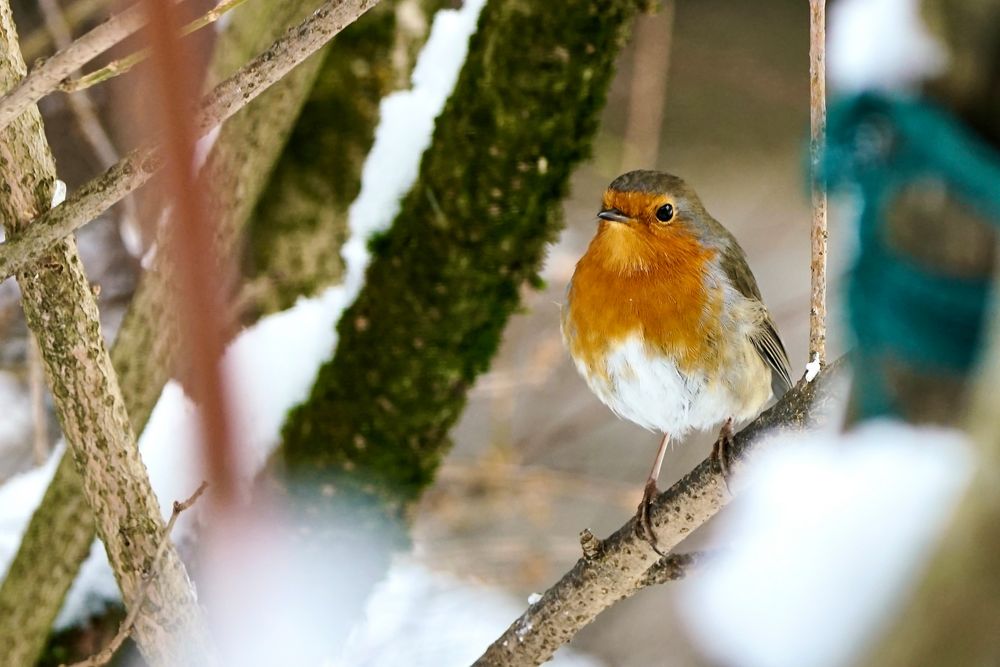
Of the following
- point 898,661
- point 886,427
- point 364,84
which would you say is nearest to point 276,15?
point 364,84

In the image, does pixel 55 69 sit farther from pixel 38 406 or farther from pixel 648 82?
pixel 648 82

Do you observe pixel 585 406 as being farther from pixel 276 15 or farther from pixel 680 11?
pixel 276 15

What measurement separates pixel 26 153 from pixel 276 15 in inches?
51.5

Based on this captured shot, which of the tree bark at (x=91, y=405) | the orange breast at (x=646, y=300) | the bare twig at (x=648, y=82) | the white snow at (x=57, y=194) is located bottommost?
the tree bark at (x=91, y=405)

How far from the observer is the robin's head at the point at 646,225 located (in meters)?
2.64

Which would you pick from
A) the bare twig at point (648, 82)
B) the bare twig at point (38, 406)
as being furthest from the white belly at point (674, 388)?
the bare twig at point (648, 82)

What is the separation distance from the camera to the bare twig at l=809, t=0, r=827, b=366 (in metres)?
1.67

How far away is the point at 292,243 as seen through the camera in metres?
3.39

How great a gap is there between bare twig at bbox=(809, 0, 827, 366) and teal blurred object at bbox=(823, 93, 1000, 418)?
0.27ft

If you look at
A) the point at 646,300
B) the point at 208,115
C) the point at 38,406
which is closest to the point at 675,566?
the point at 646,300

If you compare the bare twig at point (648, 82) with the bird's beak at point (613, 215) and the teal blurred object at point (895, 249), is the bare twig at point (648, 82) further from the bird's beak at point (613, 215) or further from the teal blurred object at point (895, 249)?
the teal blurred object at point (895, 249)

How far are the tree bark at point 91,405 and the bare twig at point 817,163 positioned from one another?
3.66ft

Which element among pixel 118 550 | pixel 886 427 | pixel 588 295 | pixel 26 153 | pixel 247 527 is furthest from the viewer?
pixel 588 295

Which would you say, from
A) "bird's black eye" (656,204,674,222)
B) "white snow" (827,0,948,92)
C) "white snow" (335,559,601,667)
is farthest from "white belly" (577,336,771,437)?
"white snow" (335,559,601,667)
